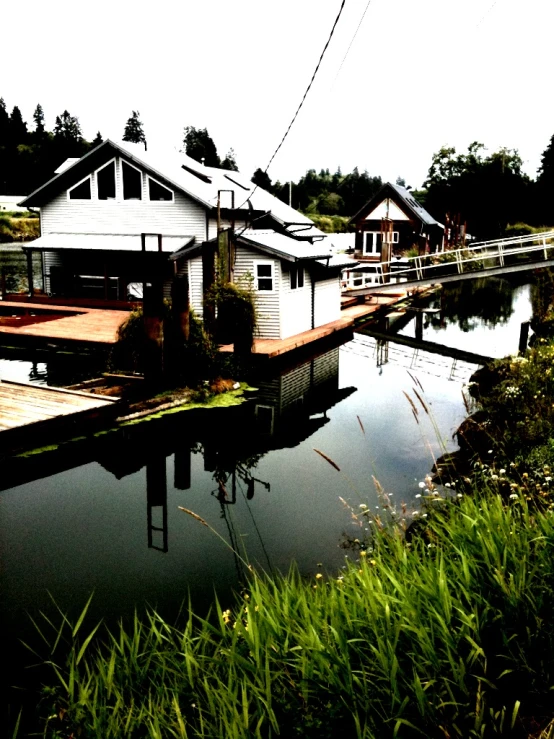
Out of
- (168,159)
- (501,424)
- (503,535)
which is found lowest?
(501,424)

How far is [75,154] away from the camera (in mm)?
99750

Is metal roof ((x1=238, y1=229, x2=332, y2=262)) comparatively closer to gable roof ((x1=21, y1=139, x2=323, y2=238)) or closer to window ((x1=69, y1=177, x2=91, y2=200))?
gable roof ((x1=21, y1=139, x2=323, y2=238))

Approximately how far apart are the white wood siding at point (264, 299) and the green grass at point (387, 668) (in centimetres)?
1644

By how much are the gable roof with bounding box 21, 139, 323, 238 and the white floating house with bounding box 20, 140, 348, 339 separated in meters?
0.05

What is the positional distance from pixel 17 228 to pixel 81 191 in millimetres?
60424

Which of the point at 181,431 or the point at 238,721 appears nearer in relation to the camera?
the point at 238,721

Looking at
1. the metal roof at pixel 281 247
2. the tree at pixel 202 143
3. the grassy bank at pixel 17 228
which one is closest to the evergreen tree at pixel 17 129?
the tree at pixel 202 143

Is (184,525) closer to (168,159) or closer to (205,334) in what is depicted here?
(205,334)

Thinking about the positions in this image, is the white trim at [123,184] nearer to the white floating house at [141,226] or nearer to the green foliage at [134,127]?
the white floating house at [141,226]

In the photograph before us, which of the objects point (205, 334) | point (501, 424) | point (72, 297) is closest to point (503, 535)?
point (501, 424)

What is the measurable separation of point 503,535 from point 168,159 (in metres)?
27.1

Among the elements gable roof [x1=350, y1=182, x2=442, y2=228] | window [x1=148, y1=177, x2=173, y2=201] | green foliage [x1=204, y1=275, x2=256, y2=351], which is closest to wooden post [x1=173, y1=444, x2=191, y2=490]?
green foliage [x1=204, y1=275, x2=256, y2=351]

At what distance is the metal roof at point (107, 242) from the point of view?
84.0 ft

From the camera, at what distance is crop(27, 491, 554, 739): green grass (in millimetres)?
3386
